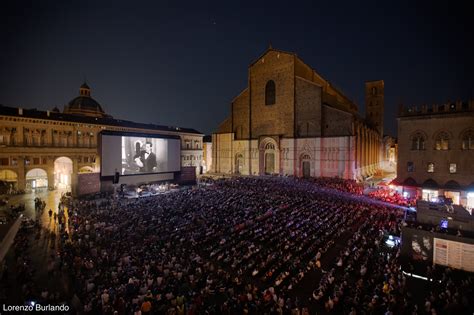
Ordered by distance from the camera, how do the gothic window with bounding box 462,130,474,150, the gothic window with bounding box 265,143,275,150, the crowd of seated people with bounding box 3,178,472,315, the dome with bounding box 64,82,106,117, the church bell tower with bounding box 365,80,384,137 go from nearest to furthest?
1. the crowd of seated people with bounding box 3,178,472,315
2. the gothic window with bounding box 462,130,474,150
3. the gothic window with bounding box 265,143,275,150
4. the dome with bounding box 64,82,106,117
5. the church bell tower with bounding box 365,80,384,137

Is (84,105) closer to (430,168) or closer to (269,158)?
(269,158)

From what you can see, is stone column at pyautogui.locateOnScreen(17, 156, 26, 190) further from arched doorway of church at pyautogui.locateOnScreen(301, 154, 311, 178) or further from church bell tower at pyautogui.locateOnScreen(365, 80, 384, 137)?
church bell tower at pyautogui.locateOnScreen(365, 80, 384, 137)

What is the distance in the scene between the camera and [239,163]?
171ft

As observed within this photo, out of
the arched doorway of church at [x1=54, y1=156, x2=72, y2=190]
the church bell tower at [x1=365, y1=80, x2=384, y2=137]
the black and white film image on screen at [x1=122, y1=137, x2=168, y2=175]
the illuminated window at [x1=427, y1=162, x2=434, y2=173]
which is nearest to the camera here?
the illuminated window at [x1=427, y1=162, x2=434, y2=173]

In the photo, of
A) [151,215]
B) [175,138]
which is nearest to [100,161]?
[175,138]

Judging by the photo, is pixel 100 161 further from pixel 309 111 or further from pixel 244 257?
pixel 309 111

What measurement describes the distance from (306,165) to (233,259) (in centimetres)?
3434

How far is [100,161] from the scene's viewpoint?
3512 centimetres

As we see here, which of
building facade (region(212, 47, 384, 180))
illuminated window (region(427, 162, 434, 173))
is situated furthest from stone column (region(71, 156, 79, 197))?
illuminated window (region(427, 162, 434, 173))

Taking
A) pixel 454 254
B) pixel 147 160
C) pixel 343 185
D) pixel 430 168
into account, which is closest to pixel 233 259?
pixel 454 254

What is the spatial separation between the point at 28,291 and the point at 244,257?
9.42 meters

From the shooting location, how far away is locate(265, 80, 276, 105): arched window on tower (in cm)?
4806

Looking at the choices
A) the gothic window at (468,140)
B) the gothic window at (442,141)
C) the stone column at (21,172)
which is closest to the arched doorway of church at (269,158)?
the gothic window at (442,141)

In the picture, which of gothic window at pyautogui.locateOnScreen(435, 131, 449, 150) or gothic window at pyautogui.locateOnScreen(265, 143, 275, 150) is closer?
gothic window at pyautogui.locateOnScreen(435, 131, 449, 150)
